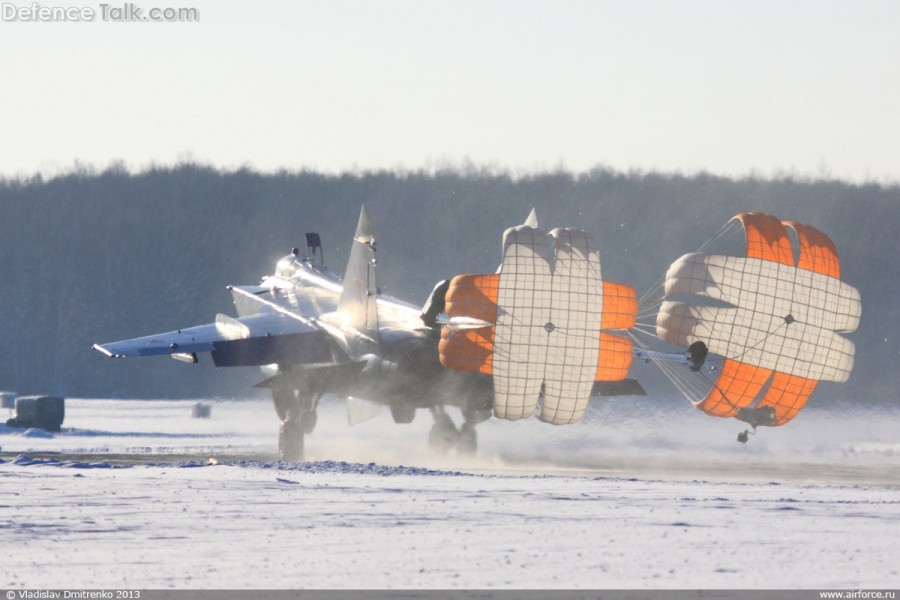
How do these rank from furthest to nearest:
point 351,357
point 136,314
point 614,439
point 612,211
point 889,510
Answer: point 136,314 < point 612,211 < point 614,439 < point 351,357 < point 889,510

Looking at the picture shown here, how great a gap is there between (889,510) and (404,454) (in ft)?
61.7

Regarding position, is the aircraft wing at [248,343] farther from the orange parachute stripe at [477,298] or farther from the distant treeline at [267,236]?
the distant treeline at [267,236]

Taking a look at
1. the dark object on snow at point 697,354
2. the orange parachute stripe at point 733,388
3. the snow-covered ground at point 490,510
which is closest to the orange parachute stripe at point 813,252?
the orange parachute stripe at point 733,388

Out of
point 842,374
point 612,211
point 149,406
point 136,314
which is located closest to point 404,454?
point 842,374

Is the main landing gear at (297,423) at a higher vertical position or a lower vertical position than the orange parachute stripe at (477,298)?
lower

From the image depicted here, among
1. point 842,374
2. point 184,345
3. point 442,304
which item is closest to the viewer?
point 842,374

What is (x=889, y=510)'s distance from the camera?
2795cm

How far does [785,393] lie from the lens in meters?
34.7

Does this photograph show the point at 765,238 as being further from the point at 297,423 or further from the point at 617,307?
the point at 297,423

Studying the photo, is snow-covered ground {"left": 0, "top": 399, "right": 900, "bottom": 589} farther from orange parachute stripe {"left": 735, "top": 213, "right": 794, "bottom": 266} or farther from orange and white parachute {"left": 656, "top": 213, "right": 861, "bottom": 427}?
orange parachute stripe {"left": 735, "top": 213, "right": 794, "bottom": 266}

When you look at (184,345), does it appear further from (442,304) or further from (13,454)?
(442,304)

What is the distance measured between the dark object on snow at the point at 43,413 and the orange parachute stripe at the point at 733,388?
32.1 meters

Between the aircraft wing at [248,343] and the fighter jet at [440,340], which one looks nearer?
the fighter jet at [440,340]

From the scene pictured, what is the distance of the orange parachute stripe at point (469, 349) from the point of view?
33.1 meters
